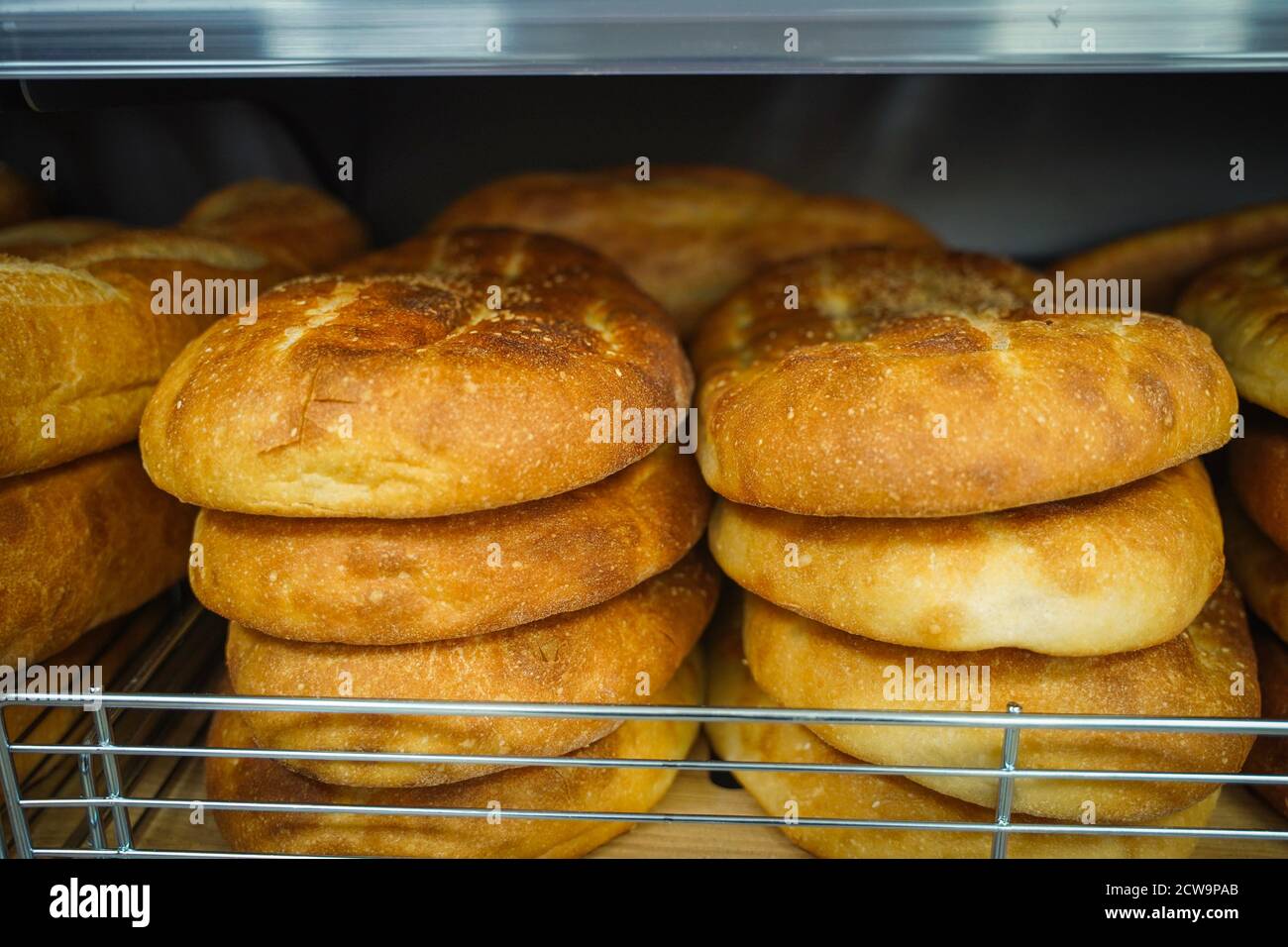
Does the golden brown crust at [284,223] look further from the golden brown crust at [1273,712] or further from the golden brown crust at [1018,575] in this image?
the golden brown crust at [1273,712]

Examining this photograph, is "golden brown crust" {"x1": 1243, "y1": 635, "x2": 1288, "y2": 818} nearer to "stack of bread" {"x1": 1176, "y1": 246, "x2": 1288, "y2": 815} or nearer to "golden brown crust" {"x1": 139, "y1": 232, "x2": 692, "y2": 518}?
"stack of bread" {"x1": 1176, "y1": 246, "x2": 1288, "y2": 815}

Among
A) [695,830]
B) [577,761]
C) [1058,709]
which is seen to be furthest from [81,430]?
[1058,709]

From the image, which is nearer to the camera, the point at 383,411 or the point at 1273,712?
the point at 383,411

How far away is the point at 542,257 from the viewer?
152 centimetres

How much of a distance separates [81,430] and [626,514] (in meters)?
0.69

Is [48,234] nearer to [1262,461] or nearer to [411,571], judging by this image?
[411,571]

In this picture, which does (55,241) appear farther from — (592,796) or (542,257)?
(592,796)

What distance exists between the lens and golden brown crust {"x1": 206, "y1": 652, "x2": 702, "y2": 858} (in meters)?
1.20

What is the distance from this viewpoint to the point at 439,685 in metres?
1.12

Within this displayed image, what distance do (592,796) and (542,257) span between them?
782mm

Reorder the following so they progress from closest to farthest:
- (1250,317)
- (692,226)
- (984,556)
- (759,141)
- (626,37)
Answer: (626,37) → (984,556) → (1250,317) → (692,226) → (759,141)

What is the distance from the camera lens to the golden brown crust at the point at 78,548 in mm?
1193

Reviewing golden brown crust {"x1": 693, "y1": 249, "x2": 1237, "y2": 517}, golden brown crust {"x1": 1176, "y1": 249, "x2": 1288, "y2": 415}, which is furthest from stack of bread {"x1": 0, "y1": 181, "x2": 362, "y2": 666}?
golden brown crust {"x1": 1176, "y1": 249, "x2": 1288, "y2": 415}
